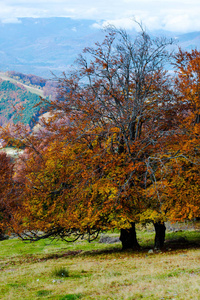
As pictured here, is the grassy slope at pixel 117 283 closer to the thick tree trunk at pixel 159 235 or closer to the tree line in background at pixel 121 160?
the tree line in background at pixel 121 160

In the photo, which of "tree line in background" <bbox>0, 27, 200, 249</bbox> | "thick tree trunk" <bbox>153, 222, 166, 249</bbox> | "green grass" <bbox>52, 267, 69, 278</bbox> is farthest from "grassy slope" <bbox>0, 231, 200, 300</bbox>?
"thick tree trunk" <bbox>153, 222, 166, 249</bbox>

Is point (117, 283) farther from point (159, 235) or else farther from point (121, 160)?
point (159, 235)

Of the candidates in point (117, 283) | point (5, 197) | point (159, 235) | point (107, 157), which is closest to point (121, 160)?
point (107, 157)

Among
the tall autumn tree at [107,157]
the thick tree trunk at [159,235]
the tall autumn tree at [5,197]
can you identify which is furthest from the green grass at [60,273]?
the thick tree trunk at [159,235]

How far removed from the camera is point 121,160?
19891 millimetres

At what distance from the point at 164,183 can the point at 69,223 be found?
20.5ft

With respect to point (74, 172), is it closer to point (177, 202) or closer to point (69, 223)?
point (69, 223)

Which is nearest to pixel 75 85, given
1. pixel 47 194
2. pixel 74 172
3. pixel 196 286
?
pixel 74 172

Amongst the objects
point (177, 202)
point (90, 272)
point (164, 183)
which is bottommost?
point (90, 272)

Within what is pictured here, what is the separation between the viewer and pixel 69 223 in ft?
63.1

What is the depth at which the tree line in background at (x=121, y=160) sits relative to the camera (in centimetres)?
1880

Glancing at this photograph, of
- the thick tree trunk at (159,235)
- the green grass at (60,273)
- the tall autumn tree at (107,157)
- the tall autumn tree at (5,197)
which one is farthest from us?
the tall autumn tree at (5,197)

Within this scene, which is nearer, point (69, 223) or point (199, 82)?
point (69, 223)

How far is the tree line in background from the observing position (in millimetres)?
18797
